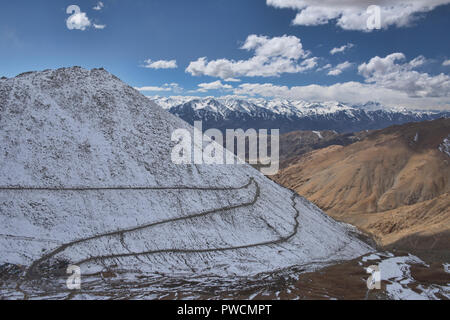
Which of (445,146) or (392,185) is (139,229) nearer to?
(392,185)

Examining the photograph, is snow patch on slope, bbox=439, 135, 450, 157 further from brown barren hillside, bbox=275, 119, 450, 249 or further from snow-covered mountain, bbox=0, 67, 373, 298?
snow-covered mountain, bbox=0, 67, 373, 298

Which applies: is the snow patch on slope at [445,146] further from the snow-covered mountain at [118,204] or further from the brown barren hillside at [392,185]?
the snow-covered mountain at [118,204]

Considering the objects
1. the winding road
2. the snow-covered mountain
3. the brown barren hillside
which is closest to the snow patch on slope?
the brown barren hillside

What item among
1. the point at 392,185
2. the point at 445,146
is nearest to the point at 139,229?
the point at 392,185

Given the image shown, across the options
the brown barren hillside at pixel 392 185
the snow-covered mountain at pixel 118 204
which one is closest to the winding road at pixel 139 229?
the snow-covered mountain at pixel 118 204

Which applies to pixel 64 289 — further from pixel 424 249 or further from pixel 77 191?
pixel 424 249
